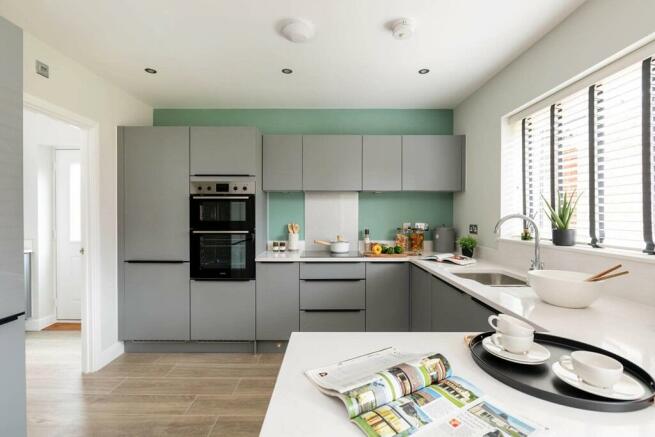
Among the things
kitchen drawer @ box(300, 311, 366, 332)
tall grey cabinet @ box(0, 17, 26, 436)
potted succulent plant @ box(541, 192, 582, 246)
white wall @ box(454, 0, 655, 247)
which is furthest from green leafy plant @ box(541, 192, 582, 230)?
tall grey cabinet @ box(0, 17, 26, 436)

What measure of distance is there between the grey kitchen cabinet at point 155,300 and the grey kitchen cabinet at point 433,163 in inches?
94.1

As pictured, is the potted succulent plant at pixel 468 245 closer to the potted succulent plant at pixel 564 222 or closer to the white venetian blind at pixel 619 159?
the potted succulent plant at pixel 564 222

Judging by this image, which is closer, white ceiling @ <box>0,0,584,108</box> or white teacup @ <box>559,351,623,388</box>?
white teacup @ <box>559,351,623,388</box>

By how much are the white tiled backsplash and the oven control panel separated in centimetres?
77

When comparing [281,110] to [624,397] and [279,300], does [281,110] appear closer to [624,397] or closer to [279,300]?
[279,300]

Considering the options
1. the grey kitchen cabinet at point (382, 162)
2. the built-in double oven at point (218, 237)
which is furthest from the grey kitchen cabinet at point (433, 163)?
the built-in double oven at point (218, 237)

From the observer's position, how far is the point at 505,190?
2479mm

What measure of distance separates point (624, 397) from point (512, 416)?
0.26m

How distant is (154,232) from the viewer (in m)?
2.80

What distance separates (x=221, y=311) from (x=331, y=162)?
5.88ft

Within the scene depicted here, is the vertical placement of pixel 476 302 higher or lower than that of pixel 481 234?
lower

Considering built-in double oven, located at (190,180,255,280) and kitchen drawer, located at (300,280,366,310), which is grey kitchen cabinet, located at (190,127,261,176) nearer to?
built-in double oven, located at (190,180,255,280)

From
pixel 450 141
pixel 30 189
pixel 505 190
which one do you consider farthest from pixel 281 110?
pixel 30 189

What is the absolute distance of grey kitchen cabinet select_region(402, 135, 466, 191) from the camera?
3088 mm
